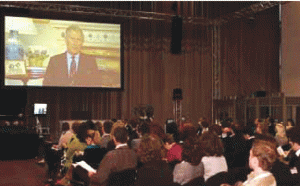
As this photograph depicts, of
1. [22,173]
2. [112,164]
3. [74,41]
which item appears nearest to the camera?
[112,164]

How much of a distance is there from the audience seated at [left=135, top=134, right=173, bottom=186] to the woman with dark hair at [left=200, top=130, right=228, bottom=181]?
43 cm

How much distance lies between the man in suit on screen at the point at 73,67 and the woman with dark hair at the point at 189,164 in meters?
9.54

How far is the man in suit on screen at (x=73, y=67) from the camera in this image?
12453 millimetres

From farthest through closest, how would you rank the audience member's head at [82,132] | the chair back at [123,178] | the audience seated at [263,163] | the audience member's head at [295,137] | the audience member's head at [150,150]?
the audience member's head at [82,132] → the audience member's head at [295,137] → the audience member's head at [150,150] → the chair back at [123,178] → the audience seated at [263,163]

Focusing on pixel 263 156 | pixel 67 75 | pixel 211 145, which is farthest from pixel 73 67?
pixel 263 156

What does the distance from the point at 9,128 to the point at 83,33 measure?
4.38 meters

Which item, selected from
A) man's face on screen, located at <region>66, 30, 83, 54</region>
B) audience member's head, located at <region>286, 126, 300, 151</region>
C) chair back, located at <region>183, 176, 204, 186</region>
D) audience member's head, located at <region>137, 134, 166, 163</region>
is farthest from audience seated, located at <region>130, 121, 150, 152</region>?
man's face on screen, located at <region>66, 30, 83, 54</region>

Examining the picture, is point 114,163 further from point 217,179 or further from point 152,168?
point 217,179

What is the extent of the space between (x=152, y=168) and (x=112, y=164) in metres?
0.68

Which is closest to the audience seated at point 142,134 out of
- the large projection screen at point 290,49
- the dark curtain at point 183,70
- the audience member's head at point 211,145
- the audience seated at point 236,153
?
the audience seated at point 236,153

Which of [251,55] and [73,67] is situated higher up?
[251,55]

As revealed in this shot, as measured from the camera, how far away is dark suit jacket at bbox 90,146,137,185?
3799 mm

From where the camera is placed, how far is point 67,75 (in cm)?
1264

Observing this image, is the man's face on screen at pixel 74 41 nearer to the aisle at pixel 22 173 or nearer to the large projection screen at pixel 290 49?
the aisle at pixel 22 173
